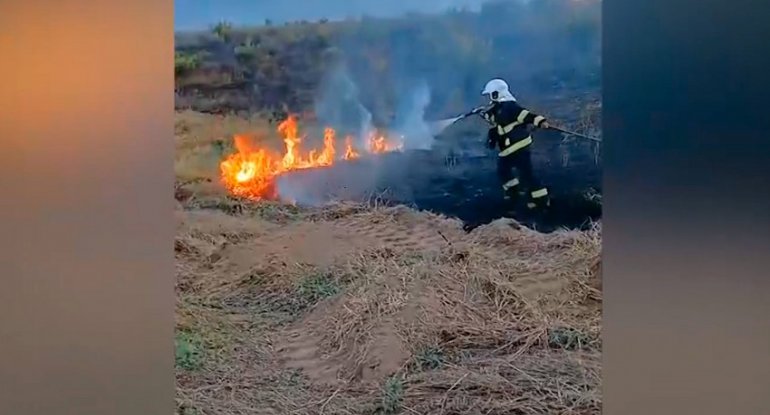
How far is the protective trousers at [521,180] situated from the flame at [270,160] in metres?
0.48

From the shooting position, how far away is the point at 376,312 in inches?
93.4

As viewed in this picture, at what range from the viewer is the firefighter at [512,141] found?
7.66 ft

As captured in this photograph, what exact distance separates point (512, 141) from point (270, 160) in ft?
2.63

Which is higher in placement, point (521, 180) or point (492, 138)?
point (492, 138)

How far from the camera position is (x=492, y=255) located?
2.36 m
